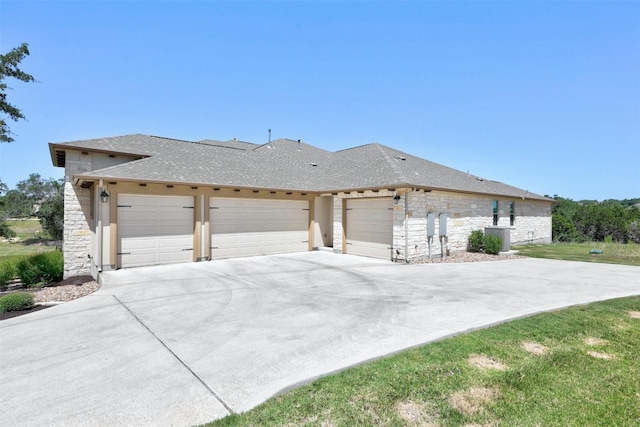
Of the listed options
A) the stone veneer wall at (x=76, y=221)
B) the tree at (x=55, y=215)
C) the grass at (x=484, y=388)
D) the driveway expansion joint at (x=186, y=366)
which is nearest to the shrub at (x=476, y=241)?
the grass at (x=484, y=388)

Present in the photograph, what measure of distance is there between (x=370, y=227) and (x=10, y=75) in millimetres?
13542

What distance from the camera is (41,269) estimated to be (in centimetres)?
1021

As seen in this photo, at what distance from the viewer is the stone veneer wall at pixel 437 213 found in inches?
478

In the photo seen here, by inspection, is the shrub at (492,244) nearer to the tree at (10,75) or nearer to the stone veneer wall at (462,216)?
the stone veneer wall at (462,216)

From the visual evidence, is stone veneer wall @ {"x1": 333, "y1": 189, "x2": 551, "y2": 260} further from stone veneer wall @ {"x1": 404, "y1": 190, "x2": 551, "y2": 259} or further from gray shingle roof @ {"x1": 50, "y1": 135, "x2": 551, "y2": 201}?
gray shingle roof @ {"x1": 50, "y1": 135, "x2": 551, "y2": 201}

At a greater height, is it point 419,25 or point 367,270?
point 419,25

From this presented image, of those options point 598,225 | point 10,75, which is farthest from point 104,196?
point 598,225

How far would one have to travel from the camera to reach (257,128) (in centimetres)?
2359

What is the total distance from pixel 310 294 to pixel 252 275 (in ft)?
9.63

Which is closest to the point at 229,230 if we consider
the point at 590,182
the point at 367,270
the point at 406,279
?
the point at 367,270

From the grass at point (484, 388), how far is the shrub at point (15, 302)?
21.8ft

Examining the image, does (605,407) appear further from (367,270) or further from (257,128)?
(257,128)

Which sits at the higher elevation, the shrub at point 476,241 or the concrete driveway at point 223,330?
the shrub at point 476,241

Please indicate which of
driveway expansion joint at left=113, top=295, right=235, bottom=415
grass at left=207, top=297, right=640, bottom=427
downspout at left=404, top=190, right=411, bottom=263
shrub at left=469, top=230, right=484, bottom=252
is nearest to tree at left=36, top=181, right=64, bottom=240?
driveway expansion joint at left=113, top=295, right=235, bottom=415
